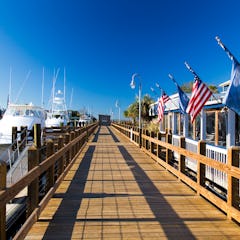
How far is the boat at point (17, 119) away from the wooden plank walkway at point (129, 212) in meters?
13.1

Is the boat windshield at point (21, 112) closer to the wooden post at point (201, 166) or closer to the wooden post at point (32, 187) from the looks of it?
the wooden post at point (201, 166)

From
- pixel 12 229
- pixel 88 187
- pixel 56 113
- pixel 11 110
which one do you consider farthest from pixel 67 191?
pixel 56 113

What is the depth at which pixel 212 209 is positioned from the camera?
5695 millimetres

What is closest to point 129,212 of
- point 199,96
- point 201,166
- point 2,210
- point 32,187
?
point 32,187

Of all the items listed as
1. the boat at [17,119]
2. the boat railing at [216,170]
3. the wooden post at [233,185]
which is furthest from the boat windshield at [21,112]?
the wooden post at [233,185]

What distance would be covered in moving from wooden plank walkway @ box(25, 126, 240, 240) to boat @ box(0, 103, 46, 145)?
13080 millimetres

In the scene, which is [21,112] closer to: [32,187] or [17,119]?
[17,119]

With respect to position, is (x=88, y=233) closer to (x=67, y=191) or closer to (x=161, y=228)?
(x=161, y=228)

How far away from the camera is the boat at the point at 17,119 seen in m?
21.0

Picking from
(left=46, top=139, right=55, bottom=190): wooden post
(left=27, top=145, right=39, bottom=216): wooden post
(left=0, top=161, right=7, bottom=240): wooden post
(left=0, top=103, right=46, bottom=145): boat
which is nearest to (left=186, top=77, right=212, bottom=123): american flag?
(left=46, top=139, right=55, bottom=190): wooden post

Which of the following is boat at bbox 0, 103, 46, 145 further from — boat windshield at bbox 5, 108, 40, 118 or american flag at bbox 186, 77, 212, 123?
american flag at bbox 186, 77, 212, 123

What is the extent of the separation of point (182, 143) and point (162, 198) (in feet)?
6.72

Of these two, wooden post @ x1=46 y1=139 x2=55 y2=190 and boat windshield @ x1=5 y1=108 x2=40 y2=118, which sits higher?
boat windshield @ x1=5 y1=108 x2=40 y2=118

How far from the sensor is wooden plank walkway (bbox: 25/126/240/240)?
450 centimetres
